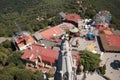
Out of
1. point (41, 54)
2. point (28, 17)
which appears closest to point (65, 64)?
point (41, 54)

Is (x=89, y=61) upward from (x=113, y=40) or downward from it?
upward

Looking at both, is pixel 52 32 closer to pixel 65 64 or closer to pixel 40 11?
pixel 40 11

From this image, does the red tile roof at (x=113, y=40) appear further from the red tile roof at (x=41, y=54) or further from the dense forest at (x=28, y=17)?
the red tile roof at (x=41, y=54)

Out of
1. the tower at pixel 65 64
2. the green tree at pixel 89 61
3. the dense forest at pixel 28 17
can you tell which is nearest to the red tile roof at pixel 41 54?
the dense forest at pixel 28 17

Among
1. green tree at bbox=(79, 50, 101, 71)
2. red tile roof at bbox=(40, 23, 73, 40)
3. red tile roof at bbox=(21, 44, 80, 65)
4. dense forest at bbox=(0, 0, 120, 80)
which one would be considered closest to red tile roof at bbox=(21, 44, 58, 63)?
red tile roof at bbox=(21, 44, 80, 65)

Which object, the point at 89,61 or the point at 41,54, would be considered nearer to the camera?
the point at 89,61

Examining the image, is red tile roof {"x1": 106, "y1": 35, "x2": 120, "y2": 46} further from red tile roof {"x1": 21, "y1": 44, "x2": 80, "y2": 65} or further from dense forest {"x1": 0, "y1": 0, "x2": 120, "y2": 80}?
red tile roof {"x1": 21, "y1": 44, "x2": 80, "y2": 65}
